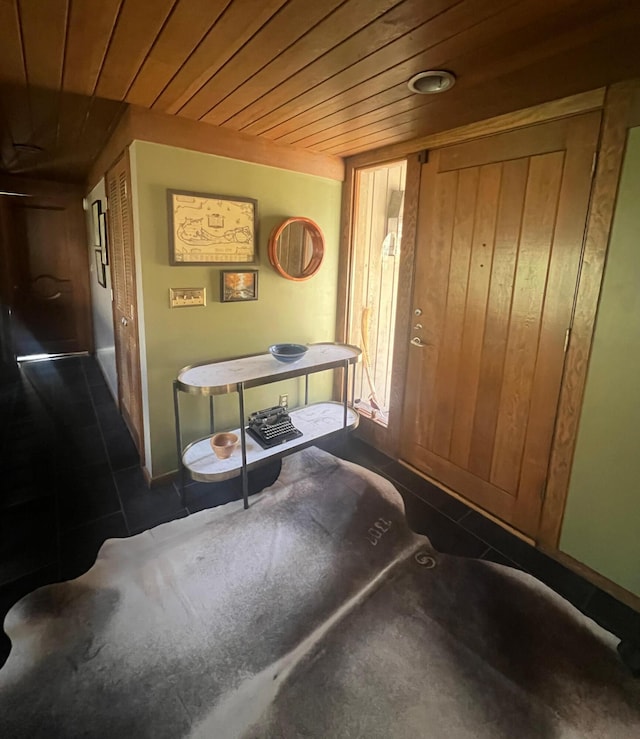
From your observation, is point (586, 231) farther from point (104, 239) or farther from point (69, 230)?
point (69, 230)

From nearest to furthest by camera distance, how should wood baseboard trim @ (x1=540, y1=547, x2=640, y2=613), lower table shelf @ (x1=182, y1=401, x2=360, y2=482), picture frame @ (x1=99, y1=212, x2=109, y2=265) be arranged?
wood baseboard trim @ (x1=540, y1=547, x2=640, y2=613)
lower table shelf @ (x1=182, y1=401, x2=360, y2=482)
picture frame @ (x1=99, y1=212, x2=109, y2=265)

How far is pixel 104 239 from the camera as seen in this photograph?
3.42 meters

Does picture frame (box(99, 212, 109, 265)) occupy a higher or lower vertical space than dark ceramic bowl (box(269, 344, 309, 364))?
higher

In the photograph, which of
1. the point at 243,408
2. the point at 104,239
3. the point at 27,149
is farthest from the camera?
the point at 104,239

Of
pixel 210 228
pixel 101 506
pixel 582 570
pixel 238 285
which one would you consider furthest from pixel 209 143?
pixel 582 570

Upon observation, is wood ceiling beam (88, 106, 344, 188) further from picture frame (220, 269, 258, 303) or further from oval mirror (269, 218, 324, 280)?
picture frame (220, 269, 258, 303)

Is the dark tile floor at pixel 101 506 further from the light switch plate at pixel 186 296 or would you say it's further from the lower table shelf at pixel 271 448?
the light switch plate at pixel 186 296

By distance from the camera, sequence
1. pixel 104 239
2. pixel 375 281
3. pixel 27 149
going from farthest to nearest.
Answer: pixel 375 281
pixel 104 239
pixel 27 149

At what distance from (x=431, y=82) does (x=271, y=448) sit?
77.4 inches

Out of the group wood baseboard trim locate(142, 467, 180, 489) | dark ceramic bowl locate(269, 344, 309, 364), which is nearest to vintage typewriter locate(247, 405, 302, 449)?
dark ceramic bowl locate(269, 344, 309, 364)

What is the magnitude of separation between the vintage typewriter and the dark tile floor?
28 centimetres

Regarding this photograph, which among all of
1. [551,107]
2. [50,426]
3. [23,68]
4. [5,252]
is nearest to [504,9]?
[551,107]

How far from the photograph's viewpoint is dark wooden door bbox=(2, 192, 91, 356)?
16.0 feet

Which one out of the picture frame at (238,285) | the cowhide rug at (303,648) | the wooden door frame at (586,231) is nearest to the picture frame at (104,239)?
the picture frame at (238,285)
